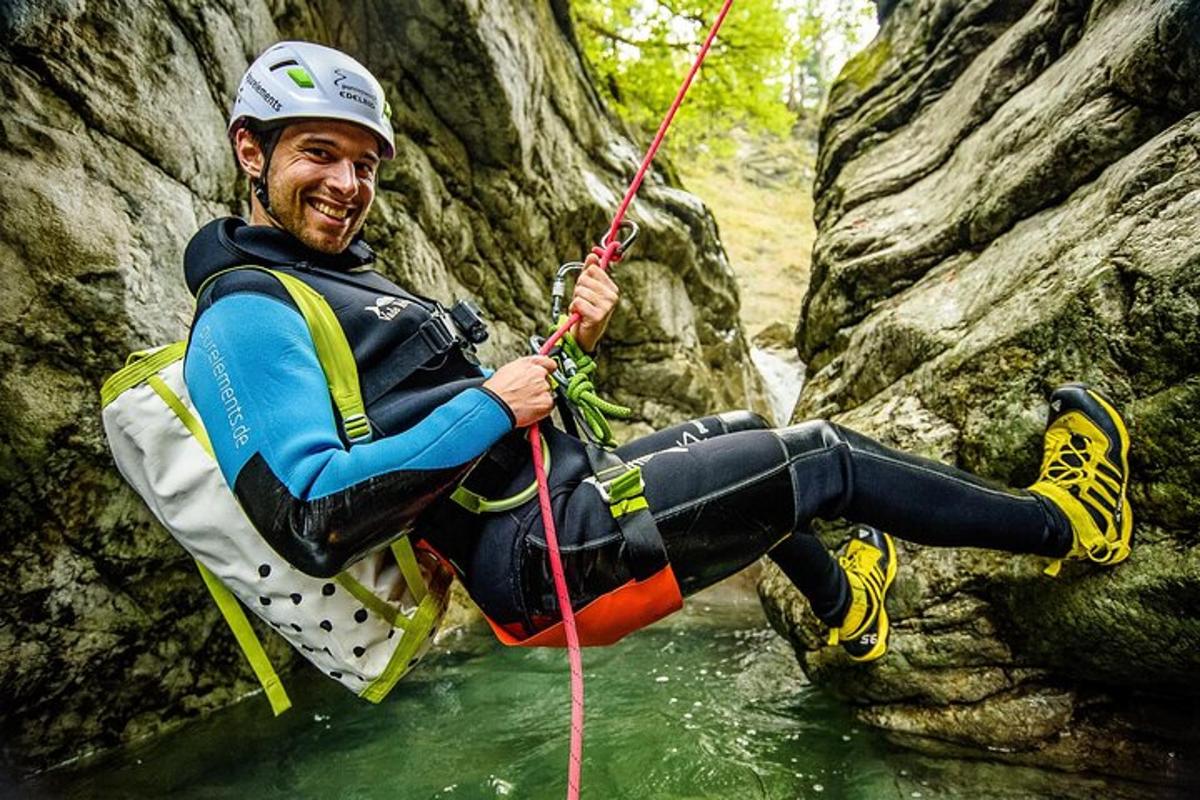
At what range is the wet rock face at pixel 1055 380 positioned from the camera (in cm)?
248

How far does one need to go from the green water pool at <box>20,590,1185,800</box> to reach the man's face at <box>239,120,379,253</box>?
7.93 feet

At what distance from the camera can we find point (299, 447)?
1764 mm

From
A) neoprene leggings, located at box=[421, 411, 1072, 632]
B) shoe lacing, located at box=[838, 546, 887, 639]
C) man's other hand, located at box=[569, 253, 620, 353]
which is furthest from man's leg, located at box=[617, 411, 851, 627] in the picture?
man's other hand, located at box=[569, 253, 620, 353]

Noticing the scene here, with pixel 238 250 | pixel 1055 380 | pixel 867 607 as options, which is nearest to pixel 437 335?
pixel 238 250

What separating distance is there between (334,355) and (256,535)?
2.04ft

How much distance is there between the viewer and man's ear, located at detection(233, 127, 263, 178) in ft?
8.26

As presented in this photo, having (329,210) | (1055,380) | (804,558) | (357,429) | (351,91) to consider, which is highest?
(351,91)

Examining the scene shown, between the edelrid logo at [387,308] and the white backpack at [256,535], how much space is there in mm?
182

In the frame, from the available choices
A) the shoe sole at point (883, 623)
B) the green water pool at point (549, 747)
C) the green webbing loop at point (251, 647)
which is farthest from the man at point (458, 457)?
the green water pool at point (549, 747)

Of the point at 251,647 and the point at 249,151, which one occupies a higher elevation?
the point at 249,151

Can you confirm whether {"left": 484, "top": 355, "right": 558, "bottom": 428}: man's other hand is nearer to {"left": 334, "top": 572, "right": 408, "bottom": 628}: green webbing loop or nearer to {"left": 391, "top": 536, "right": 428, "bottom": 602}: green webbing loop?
{"left": 391, "top": 536, "right": 428, "bottom": 602}: green webbing loop

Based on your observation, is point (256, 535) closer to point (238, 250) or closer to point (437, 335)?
point (437, 335)

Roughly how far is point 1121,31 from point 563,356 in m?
3.55

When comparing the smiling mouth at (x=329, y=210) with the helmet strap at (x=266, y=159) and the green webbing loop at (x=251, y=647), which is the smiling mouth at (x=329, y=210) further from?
the green webbing loop at (x=251, y=647)
